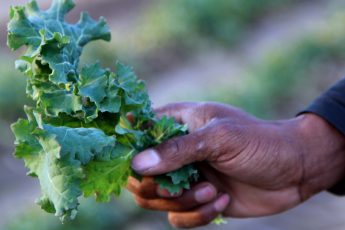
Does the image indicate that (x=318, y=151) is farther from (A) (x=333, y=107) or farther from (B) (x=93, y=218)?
(B) (x=93, y=218)

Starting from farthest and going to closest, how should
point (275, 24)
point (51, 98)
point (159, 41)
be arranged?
point (275, 24)
point (159, 41)
point (51, 98)

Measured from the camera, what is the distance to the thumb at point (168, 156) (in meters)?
2.51

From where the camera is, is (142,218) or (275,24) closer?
(142,218)

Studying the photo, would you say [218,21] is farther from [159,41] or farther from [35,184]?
[35,184]

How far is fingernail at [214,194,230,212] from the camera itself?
2.98 metres

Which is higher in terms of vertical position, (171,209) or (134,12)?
(134,12)

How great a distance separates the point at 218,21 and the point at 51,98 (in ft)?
20.8

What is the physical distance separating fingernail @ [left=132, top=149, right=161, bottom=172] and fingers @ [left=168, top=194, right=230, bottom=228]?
0.54 metres

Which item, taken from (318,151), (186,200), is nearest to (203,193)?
(186,200)

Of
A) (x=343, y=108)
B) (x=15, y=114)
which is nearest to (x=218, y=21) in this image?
(x=15, y=114)

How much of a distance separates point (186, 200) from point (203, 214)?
137 mm

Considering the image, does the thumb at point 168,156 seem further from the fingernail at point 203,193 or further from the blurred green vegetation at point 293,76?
the blurred green vegetation at point 293,76

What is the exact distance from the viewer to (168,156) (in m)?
2.51

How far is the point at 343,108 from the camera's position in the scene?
2.94 m
